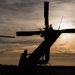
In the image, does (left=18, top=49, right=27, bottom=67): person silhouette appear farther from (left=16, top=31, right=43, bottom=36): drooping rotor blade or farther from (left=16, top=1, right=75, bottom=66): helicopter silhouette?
(left=16, top=31, right=43, bottom=36): drooping rotor blade

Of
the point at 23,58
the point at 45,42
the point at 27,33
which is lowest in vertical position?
the point at 23,58

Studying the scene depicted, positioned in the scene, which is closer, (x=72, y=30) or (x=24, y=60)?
(x=72, y=30)

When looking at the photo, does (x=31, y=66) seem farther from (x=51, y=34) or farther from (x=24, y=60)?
(x=51, y=34)

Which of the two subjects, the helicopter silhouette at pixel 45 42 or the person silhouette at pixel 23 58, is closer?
the helicopter silhouette at pixel 45 42

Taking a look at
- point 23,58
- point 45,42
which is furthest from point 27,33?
point 23,58

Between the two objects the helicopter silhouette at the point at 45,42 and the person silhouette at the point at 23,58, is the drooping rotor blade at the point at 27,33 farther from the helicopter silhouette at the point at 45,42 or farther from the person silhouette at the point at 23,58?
the person silhouette at the point at 23,58

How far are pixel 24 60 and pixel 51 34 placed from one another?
696 centimetres

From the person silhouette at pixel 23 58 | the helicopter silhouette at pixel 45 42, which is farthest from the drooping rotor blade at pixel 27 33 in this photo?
the person silhouette at pixel 23 58

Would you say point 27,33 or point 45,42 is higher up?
point 27,33

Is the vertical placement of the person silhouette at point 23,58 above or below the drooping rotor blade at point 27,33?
below

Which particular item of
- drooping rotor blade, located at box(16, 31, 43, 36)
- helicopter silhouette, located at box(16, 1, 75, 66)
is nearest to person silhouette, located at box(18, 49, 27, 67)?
helicopter silhouette, located at box(16, 1, 75, 66)

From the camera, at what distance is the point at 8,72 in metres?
60.3

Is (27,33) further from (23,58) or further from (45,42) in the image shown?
(23,58)

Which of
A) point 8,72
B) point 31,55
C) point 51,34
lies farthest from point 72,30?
point 8,72
